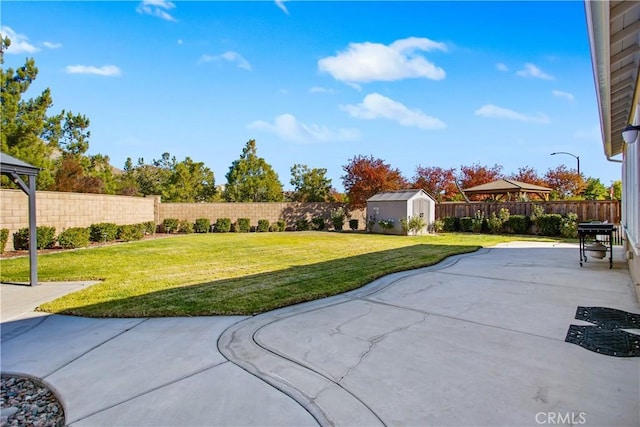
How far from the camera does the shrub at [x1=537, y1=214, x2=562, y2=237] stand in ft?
47.4

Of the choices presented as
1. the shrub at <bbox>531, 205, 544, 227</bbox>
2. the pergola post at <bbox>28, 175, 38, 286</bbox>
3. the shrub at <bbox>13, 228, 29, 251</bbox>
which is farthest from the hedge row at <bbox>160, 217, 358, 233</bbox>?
the pergola post at <bbox>28, 175, 38, 286</bbox>

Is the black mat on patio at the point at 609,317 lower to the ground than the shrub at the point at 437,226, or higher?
lower

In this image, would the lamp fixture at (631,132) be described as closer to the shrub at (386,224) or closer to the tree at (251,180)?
the shrub at (386,224)

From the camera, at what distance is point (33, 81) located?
13.8 metres

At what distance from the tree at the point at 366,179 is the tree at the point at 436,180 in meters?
3.83

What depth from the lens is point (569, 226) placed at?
46.0ft

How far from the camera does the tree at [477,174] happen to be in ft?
83.0

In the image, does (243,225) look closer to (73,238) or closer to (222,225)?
(222,225)

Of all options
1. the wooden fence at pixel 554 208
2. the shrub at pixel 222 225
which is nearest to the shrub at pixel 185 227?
the shrub at pixel 222 225

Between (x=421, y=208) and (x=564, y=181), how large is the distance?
13.9 meters

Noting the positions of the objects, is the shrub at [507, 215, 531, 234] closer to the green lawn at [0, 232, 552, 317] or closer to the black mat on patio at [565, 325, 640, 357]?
the green lawn at [0, 232, 552, 317]

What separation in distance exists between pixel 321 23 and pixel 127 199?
36.4 ft

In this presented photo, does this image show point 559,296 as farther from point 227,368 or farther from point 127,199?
point 127,199

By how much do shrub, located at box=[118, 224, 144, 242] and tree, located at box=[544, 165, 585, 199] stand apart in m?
24.6
